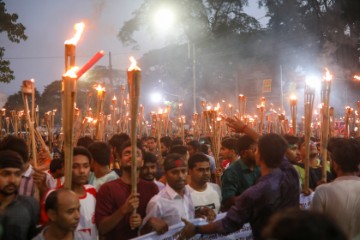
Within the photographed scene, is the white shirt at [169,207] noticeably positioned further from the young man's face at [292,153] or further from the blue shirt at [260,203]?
the young man's face at [292,153]

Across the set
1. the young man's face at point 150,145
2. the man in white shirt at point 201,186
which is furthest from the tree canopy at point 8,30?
the man in white shirt at point 201,186

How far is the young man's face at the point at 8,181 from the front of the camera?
3.22 meters

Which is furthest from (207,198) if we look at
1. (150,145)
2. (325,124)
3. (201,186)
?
(150,145)

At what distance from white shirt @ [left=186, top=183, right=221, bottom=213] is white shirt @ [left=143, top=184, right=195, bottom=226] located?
15.9 inches

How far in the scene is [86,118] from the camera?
925 cm

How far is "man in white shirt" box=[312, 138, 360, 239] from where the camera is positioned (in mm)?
3320

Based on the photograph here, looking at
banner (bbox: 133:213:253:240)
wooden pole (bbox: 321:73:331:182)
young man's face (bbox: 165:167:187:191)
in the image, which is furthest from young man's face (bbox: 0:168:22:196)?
wooden pole (bbox: 321:73:331:182)

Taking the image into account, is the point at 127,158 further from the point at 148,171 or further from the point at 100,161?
the point at 100,161

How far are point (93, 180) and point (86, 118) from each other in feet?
13.7

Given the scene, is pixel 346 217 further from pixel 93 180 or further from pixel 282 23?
pixel 282 23

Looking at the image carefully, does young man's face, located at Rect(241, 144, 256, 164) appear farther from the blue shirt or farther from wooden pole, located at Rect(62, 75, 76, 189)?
wooden pole, located at Rect(62, 75, 76, 189)

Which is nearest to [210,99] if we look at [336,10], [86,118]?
[336,10]

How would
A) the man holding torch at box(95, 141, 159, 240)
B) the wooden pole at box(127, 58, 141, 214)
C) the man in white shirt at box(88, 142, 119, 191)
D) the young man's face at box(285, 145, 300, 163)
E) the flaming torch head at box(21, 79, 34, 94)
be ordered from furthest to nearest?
the young man's face at box(285, 145, 300, 163)
the man in white shirt at box(88, 142, 119, 191)
the flaming torch head at box(21, 79, 34, 94)
the man holding torch at box(95, 141, 159, 240)
the wooden pole at box(127, 58, 141, 214)

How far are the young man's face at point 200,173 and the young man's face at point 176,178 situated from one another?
558 mm
